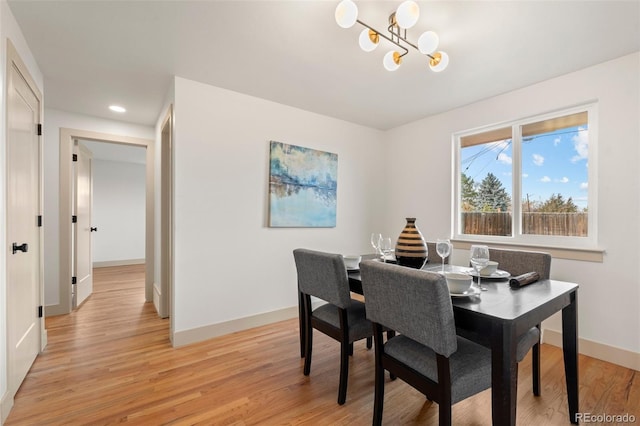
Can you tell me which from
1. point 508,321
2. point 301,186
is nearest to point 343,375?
point 508,321

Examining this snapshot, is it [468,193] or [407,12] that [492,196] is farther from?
[407,12]

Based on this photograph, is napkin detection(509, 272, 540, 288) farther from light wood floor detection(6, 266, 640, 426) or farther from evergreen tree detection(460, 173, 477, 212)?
evergreen tree detection(460, 173, 477, 212)

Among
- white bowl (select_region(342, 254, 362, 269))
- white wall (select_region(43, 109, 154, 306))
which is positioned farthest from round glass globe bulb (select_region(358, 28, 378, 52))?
white wall (select_region(43, 109, 154, 306))

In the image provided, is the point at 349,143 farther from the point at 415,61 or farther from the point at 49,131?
the point at 49,131

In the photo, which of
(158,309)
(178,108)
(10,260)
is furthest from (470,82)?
(158,309)

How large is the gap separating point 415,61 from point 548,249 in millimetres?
2047

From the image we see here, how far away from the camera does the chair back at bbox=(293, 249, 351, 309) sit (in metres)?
1.68

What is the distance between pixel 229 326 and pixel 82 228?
8.44 ft

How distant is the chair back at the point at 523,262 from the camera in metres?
1.79

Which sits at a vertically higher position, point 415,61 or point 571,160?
point 415,61

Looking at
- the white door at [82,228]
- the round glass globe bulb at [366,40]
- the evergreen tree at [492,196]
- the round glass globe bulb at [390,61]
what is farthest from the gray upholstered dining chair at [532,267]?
the white door at [82,228]

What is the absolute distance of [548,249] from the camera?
98.7 inches

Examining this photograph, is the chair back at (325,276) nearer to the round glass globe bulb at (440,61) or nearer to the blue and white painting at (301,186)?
the blue and white painting at (301,186)

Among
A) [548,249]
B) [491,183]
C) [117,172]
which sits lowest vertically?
[548,249]
